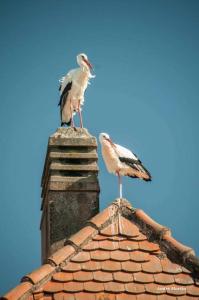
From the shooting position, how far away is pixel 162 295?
6945mm

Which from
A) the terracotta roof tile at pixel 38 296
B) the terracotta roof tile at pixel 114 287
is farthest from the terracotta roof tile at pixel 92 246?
the terracotta roof tile at pixel 38 296

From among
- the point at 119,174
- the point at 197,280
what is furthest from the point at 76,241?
the point at 119,174

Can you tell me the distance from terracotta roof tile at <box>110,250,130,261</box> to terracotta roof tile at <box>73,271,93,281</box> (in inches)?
11.8

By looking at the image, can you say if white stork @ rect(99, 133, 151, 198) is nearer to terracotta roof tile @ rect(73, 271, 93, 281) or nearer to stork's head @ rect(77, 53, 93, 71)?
terracotta roof tile @ rect(73, 271, 93, 281)

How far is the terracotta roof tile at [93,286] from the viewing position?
22.6ft

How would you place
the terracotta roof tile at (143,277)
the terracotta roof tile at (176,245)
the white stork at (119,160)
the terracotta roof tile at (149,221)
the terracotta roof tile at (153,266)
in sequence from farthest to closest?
the white stork at (119,160) < the terracotta roof tile at (149,221) < the terracotta roof tile at (176,245) < the terracotta roof tile at (153,266) < the terracotta roof tile at (143,277)

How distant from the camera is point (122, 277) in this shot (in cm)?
701

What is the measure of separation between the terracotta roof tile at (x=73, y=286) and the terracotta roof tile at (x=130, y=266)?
0.45 m

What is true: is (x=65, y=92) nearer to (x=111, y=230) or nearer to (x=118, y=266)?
(x=111, y=230)

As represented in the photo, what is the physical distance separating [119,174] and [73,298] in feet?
7.64

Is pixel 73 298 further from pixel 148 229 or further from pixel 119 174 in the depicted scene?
pixel 119 174

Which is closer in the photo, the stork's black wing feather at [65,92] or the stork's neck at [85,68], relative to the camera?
the stork's black wing feather at [65,92]

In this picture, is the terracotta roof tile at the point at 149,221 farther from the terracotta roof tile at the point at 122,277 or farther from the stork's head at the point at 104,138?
the stork's head at the point at 104,138

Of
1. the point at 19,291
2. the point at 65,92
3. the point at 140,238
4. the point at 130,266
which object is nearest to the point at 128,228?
the point at 140,238
